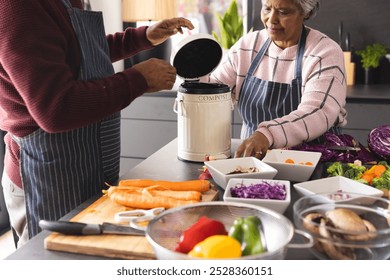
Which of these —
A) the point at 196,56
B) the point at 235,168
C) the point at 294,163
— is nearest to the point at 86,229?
the point at 235,168

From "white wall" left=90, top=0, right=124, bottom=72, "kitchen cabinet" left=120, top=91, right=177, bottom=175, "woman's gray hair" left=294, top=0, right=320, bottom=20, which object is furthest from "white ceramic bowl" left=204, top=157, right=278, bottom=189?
"white wall" left=90, top=0, right=124, bottom=72

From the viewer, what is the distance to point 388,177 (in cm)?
136

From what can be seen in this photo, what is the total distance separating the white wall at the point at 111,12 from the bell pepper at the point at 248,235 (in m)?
2.93

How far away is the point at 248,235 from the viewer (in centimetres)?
84

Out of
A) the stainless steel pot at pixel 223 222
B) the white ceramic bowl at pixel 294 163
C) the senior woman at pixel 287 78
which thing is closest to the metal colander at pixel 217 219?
the stainless steel pot at pixel 223 222

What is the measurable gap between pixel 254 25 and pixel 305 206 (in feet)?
8.87

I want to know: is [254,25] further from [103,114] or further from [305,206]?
[305,206]

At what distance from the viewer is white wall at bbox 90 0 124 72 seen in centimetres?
356

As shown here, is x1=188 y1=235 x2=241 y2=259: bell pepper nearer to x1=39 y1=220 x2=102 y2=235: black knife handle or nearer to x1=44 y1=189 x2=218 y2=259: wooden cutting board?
x1=44 y1=189 x2=218 y2=259: wooden cutting board

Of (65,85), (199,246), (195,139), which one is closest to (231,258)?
(199,246)

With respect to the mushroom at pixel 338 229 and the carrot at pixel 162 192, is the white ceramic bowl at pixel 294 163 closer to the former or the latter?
the carrot at pixel 162 192

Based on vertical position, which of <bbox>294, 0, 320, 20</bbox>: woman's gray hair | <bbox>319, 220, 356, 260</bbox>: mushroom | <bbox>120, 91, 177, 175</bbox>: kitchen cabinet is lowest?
<bbox>120, 91, 177, 175</bbox>: kitchen cabinet

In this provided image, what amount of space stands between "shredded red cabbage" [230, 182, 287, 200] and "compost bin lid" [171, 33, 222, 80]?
0.64 metres

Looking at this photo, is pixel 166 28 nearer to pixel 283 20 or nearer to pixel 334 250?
pixel 283 20
